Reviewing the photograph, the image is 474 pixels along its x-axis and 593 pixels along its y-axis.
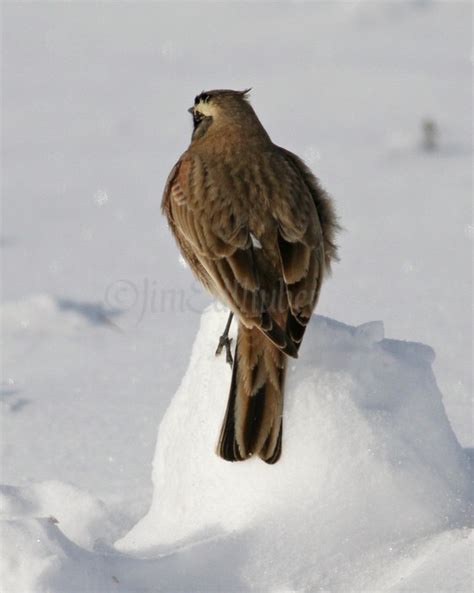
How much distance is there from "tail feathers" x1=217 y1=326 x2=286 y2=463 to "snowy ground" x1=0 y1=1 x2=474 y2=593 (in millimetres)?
78

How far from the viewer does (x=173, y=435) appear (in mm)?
3605

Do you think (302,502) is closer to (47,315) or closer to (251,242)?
(251,242)

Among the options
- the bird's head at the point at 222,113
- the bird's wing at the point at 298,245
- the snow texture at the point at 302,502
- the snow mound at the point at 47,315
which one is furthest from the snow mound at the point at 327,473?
the snow mound at the point at 47,315

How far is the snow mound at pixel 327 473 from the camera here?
314cm

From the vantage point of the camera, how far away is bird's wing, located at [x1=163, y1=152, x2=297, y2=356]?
343 centimetres

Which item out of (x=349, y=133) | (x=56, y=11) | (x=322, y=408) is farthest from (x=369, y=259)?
(x=56, y=11)

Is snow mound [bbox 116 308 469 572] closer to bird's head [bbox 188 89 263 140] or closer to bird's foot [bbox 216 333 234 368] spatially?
bird's foot [bbox 216 333 234 368]

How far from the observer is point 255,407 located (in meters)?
3.28

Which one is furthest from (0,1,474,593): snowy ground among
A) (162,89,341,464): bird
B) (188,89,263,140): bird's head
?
(188,89,263,140): bird's head

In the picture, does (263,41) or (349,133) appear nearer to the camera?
(349,133)

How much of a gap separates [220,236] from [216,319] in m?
0.29

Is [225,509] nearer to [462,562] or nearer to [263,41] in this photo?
[462,562]

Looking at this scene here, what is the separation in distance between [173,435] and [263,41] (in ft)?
24.9

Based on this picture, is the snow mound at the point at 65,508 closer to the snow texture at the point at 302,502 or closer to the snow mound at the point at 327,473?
the snow texture at the point at 302,502
